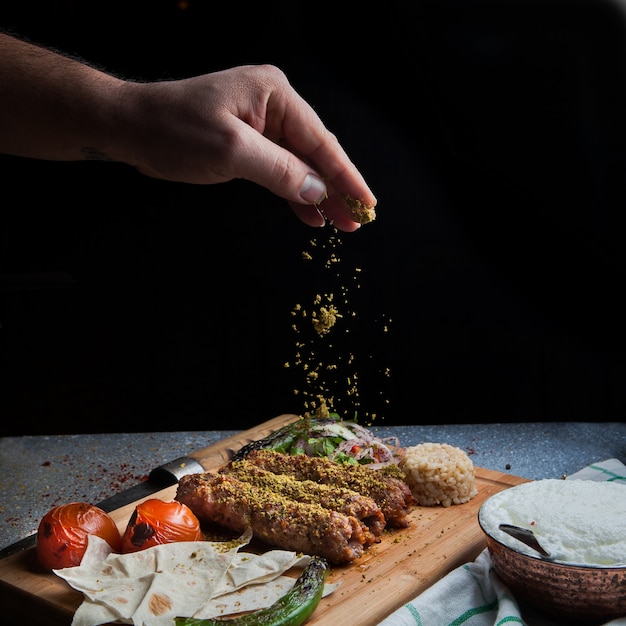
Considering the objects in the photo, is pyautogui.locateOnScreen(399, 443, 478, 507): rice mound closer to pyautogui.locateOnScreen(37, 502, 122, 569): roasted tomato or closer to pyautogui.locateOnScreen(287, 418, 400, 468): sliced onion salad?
pyautogui.locateOnScreen(287, 418, 400, 468): sliced onion salad

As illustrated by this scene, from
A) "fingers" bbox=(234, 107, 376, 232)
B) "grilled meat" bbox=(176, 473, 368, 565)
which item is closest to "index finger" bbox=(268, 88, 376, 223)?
"fingers" bbox=(234, 107, 376, 232)

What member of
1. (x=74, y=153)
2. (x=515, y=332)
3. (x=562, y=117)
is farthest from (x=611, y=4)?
(x=74, y=153)

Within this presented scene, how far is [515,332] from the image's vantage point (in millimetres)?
4316

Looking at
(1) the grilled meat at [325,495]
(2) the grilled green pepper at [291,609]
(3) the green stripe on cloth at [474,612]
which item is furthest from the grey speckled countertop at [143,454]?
(3) the green stripe on cloth at [474,612]

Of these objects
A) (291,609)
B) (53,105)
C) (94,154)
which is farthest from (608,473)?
(53,105)

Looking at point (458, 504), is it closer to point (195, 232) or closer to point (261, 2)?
point (195, 232)

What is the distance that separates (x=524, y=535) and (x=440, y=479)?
2.36ft

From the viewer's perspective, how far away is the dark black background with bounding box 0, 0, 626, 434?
398 cm

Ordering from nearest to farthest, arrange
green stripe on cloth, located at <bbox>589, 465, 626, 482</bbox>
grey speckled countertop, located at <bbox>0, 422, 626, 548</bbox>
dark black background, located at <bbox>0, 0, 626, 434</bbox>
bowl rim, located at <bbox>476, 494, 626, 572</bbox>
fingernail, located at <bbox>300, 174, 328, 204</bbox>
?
bowl rim, located at <bbox>476, 494, 626, 572</bbox> < fingernail, located at <bbox>300, 174, 328, 204</bbox> < green stripe on cloth, located at <bbox>589, 465, 626, 482</bbox> < grey speckled countertop, located at <bbox>0, 422, 626, 548</bbox> < dark black background, located at <bbox>0, 0, 626, 434</bbox>

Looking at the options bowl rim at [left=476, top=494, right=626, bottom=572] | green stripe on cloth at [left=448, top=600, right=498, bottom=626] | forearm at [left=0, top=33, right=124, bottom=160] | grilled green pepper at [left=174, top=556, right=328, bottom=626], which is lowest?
green stripe on cloth at [left=448, top=600, right=498, bottom=626]

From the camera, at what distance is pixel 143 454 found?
3646 millimetres

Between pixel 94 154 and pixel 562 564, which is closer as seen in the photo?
pixel 562 564

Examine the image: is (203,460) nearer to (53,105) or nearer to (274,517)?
(274,517)

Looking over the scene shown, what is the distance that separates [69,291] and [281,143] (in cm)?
187
